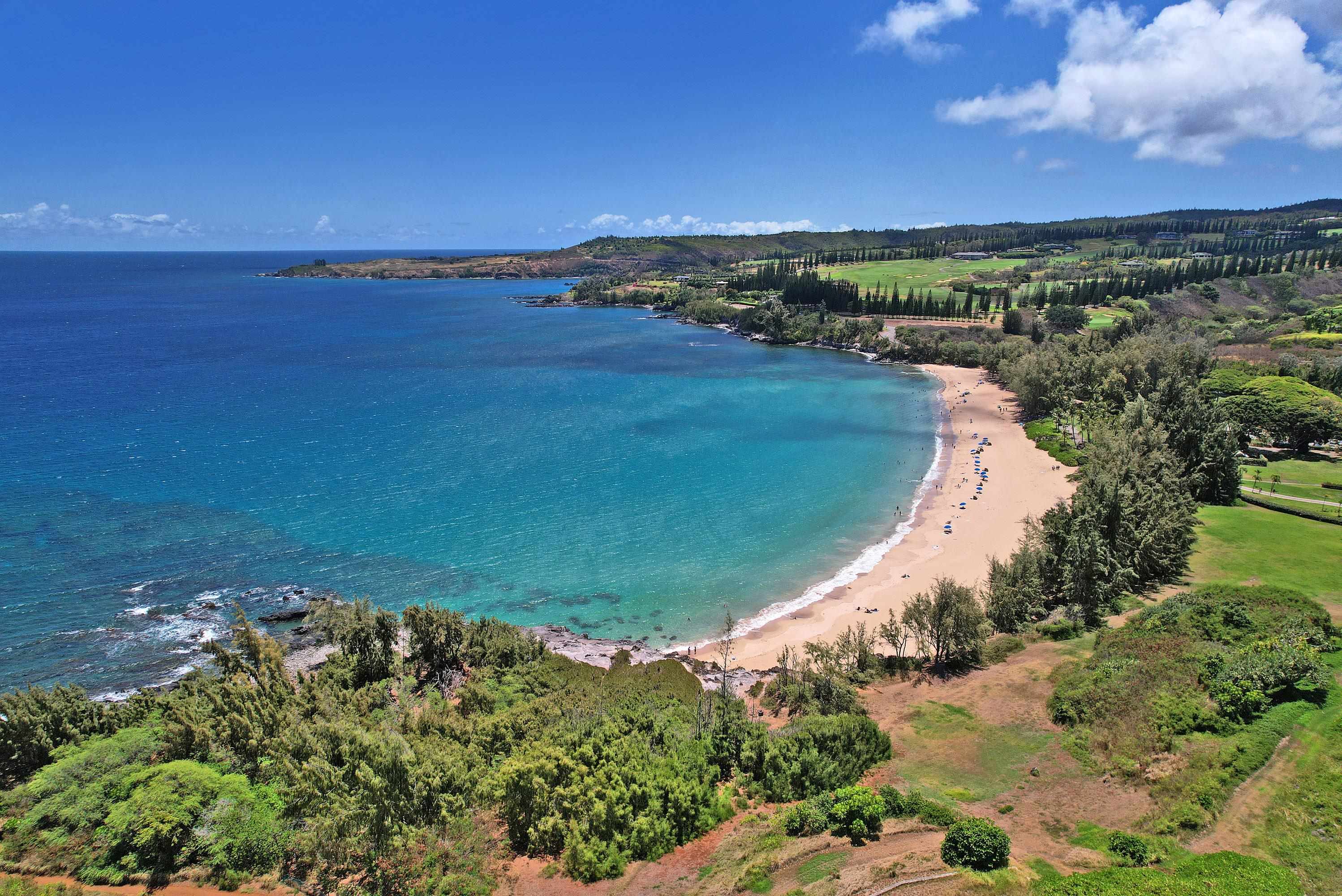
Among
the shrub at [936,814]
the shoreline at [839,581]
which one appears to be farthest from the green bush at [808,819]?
the shoreline at [839,581]

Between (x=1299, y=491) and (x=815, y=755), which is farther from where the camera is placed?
(x=1299, y=491)

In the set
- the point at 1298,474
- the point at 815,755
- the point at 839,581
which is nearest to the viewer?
the point at 815,755

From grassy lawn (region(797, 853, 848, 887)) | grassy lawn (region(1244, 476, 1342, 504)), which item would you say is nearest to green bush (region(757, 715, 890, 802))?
grassy lawn (region(797, 853, 848, 887))

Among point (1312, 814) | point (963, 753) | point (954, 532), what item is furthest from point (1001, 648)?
point (954, 532)

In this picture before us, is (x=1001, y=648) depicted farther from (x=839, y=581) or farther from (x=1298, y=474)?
(x=1298, y=474)

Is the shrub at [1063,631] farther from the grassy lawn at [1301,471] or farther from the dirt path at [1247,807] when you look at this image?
the grassy lawn at [1301,471]

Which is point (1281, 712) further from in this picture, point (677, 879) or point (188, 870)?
point (188, 870)

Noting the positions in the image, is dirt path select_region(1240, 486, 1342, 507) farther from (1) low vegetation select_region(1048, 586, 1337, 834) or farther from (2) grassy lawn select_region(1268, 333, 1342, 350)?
(2) grassy lawn select_region(1268, 333, 1342, 350)
